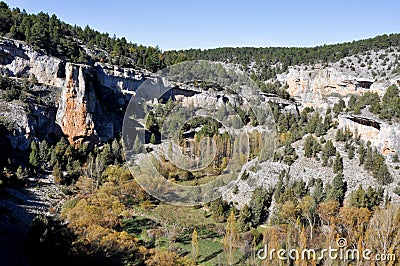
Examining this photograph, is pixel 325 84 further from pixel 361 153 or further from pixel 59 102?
pixel 59 102

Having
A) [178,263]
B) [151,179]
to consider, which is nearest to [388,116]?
[151,179]

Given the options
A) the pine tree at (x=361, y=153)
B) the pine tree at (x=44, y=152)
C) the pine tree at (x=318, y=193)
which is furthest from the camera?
the pine tree at (x=44, y=152)

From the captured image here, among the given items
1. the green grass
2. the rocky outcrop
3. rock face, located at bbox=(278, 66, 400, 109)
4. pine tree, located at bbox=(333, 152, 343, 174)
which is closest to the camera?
the green grass

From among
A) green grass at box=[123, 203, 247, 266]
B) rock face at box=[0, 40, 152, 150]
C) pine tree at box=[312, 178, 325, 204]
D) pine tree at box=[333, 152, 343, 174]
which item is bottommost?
green grass at box=[123, 203, 247, 266]

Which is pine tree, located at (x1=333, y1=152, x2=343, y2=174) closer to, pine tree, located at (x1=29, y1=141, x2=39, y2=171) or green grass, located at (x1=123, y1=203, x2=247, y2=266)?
green grass, located at (x1=123, y1=203, x2=247, y2=266)

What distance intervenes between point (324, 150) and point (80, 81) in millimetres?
26505

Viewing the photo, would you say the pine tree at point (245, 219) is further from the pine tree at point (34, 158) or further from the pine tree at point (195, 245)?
the pine tree at point (34, 158)

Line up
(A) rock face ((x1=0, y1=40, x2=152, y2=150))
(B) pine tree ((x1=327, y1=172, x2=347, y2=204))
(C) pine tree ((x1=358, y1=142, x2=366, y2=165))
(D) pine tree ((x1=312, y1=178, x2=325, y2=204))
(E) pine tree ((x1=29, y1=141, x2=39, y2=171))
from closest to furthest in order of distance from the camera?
1. (B) pine tree ((x1=327, y1=172, x2=347, y2=204))
2. (D) pine tree ((x1=312, y1=178, x2=325, y2=204))
3. (C) pine tree ((x1=358, y1=142, x2=366, y2=165))
4. (E) pine tree ((x1=29, y1=141, x2=39, y2=171))
5. (A) rock face ((x1=0, y1=40, x2=152, y2=150))

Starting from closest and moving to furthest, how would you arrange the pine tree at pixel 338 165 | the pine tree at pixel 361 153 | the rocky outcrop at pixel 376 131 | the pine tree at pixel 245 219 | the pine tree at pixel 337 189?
the pine tree at pixel 245 219 → the pine tree at pixel 337 189 → the pine tree at pixel 338 165 → the pine tree at pixel 361 153 → the rocky outcrop at pixel 376 131

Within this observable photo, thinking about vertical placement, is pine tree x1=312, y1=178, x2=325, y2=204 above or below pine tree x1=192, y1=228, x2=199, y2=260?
above

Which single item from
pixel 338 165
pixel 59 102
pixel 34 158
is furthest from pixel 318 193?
pixel 59 102

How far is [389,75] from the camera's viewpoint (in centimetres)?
4450

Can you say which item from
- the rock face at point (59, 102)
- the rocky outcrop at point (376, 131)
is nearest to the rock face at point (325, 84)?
the rocky outcrop at point (376, 131)

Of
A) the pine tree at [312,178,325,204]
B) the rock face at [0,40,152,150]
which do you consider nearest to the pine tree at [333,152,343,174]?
→ the pine tree at [312,178,325,204]
